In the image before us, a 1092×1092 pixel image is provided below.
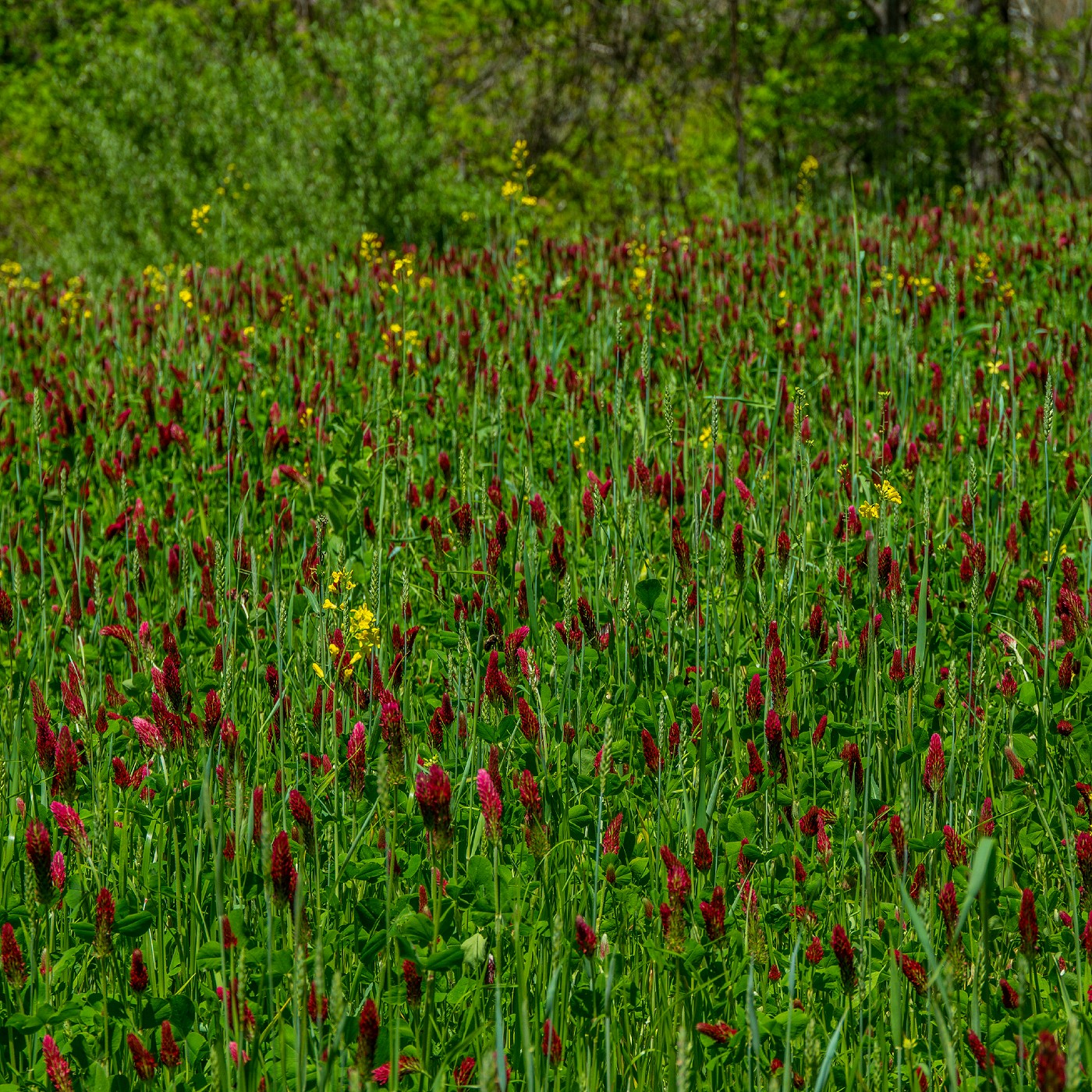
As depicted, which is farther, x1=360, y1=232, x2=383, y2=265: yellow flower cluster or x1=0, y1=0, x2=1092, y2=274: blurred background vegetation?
x1=0, y1=0, x2=1092, y2=274: blurred background vegetation

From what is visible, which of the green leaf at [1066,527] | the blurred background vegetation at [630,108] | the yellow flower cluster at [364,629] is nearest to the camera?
the green leaf at [1066,527]

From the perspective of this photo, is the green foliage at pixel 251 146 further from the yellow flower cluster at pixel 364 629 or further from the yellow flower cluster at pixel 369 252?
the yellow flower cluster at pixel 364 629

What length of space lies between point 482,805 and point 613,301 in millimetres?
5409

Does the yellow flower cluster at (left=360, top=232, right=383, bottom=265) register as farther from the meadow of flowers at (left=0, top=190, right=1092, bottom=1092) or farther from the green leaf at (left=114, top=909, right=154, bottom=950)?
the green leaf at (left=114, top=909, right=154, bottom=950)

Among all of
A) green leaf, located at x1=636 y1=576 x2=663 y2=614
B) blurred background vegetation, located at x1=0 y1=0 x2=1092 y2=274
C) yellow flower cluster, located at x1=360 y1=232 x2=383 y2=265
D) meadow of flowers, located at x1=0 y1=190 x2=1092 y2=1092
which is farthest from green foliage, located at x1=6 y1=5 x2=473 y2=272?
green leaf, located at x1=636 y1=576 x2=663 y2=614

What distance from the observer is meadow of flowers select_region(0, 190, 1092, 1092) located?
1.76 metres

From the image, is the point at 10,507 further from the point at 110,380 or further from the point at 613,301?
the point at 613,301

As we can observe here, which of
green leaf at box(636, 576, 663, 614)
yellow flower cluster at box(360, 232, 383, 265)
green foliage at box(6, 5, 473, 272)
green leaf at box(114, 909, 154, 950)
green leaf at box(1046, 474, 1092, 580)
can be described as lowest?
green leaf at box(114, 909, 154, 950)

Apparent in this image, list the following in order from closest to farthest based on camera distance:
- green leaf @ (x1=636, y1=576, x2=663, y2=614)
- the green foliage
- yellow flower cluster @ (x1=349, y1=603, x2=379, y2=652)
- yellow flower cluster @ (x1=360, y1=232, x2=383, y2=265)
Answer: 1. yellow flower cluster @ (x1=349, y1=603, x2=379, y2=652)
2. green leaf @ (x1=636, y1=576, x2=663, y2=614)
3. yellow flower cluster @ (x1=360, y1=232, x2=383, y2=265)
4. the green foliage

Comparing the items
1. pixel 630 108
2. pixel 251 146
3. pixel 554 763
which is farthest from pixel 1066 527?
pixel 630 108

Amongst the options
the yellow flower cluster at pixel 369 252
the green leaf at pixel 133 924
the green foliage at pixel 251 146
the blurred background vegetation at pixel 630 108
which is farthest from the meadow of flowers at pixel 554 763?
the blurred background vegetation at pixel 630 108

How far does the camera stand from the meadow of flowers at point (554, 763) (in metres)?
1.76

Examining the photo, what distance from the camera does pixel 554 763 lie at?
96.3 inches

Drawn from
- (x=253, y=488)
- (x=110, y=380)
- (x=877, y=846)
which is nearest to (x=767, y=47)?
(x=110, y=380)
